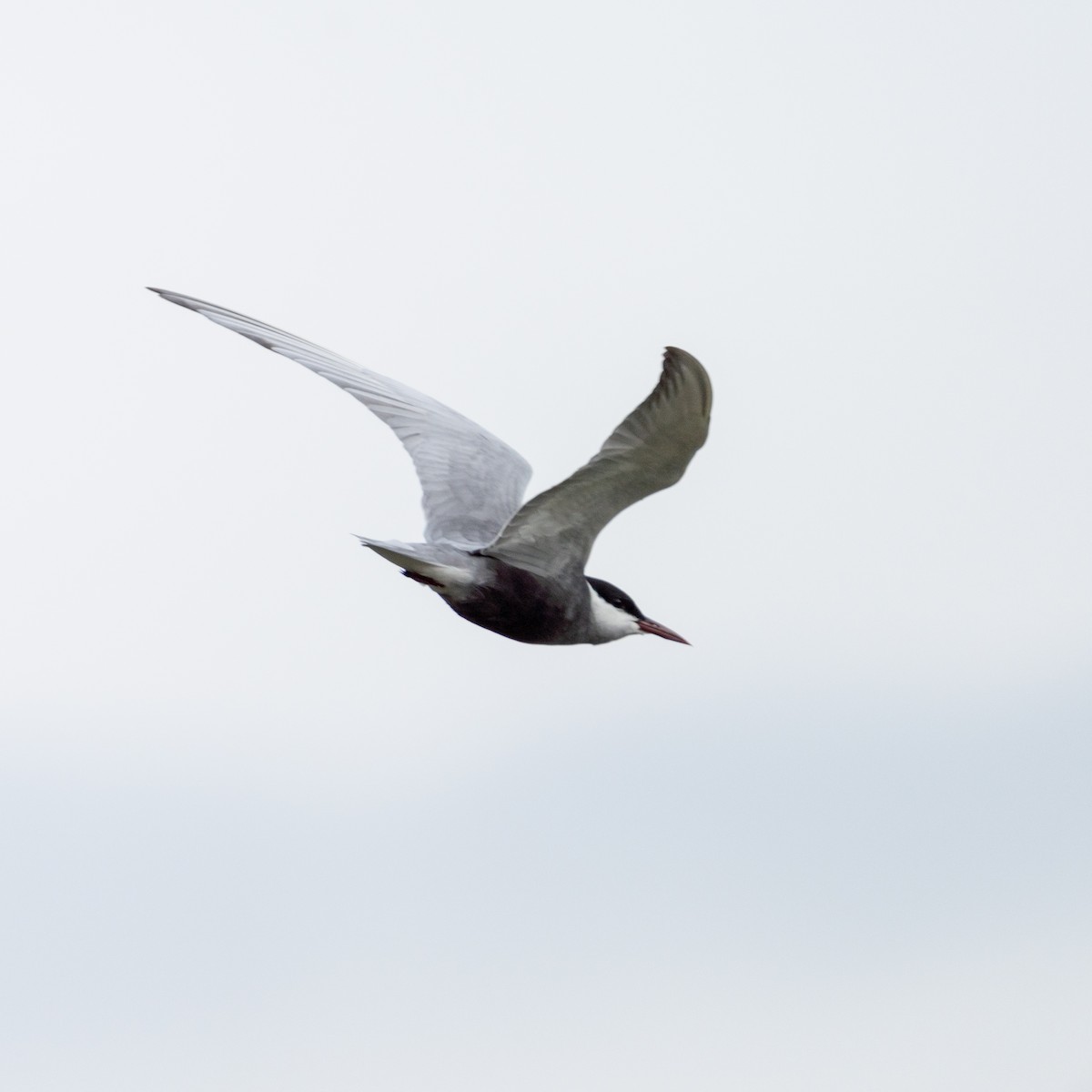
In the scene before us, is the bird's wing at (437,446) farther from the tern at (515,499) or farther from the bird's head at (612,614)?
the bird's head at (612,614)

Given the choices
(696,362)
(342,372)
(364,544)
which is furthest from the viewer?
(342,372)

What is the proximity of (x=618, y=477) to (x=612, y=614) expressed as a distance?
2.04 meters

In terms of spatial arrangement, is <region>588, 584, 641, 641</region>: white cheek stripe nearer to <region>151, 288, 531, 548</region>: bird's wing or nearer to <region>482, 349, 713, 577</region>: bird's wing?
<region>482, 349, 713, 577</region>: bird's wing

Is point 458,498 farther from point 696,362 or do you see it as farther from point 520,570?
point 696,362

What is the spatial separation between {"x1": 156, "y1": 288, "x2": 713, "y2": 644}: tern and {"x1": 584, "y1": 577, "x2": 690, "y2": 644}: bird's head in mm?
10

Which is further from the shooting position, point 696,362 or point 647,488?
point 647,488

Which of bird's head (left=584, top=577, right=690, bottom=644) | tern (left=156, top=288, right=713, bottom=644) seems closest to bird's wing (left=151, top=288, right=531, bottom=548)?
tern (left=156, top=288, right=713, bottom=644)

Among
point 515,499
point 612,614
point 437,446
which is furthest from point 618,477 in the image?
point 437,446

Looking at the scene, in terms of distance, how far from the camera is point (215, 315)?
15.8 meters

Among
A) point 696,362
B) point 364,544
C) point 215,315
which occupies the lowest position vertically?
point 364,544

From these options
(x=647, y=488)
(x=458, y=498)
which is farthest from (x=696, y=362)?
(x=458, y=498)

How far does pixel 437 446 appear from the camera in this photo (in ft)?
53.8

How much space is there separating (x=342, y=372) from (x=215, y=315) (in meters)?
1.21

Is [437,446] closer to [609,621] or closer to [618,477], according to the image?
[609,621]
